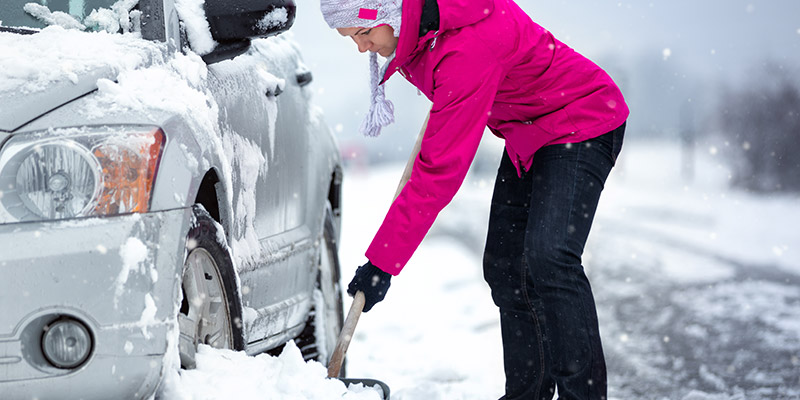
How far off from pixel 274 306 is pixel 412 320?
2637 millimetres

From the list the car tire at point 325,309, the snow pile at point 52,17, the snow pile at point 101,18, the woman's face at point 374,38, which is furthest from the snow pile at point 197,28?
the car tire at point 325,309

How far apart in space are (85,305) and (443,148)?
121cm

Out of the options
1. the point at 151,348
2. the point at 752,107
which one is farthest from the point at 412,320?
the point at 752,107

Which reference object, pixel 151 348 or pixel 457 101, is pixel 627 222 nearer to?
pixel 457 101

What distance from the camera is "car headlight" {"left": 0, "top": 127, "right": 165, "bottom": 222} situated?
222 centimetres

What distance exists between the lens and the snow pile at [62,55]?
2420mm

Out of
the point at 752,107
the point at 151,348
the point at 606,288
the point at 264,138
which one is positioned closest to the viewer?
the point at 151,348

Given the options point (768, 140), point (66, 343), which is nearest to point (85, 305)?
point (66, 343)

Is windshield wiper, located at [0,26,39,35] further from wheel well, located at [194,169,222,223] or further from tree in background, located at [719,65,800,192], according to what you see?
tree in background, located at [719,65,800,192]

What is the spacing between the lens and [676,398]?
407 centimetres

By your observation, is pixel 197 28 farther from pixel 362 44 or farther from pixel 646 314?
pixel 646 314

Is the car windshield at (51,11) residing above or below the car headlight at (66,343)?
above

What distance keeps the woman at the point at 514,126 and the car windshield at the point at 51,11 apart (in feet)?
2.27

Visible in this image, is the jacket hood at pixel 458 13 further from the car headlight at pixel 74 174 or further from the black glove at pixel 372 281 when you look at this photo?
the car headlight at pixel 74 174
